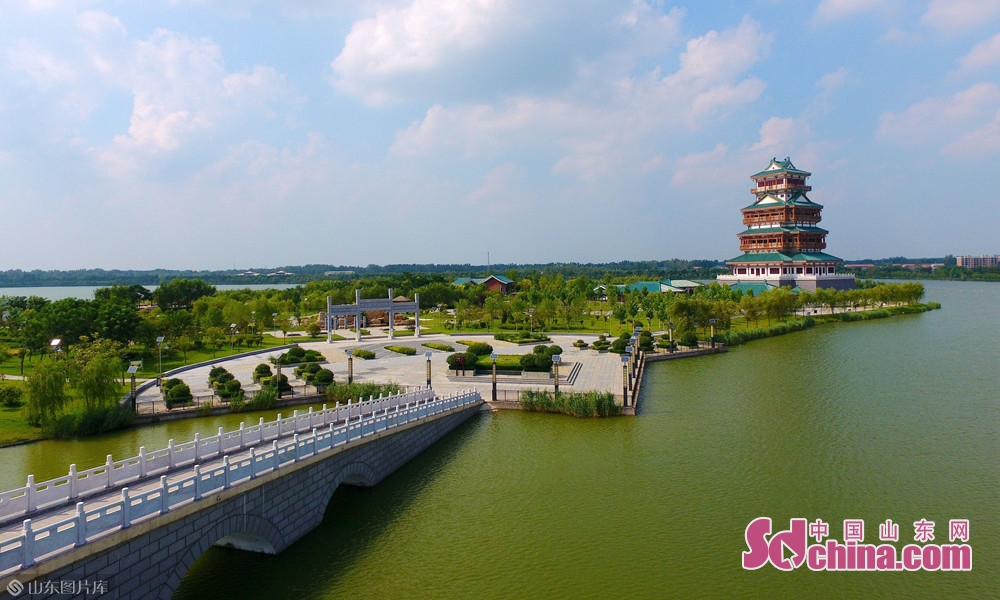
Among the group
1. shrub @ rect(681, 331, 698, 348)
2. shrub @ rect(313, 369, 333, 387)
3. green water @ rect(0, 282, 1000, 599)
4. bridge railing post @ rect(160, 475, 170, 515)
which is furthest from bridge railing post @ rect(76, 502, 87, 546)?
shrub @ rect(681, 331, 698, 348)

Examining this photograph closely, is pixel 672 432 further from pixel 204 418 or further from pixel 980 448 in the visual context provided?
pixel 204 418

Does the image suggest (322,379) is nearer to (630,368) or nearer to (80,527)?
(630,368)

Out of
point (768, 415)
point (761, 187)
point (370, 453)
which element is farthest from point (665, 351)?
point (761, 187)

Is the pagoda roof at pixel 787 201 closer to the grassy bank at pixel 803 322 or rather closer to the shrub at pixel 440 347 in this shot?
the grassy bank at pixel 803 322

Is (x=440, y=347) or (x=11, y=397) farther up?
(x=440, y=347)

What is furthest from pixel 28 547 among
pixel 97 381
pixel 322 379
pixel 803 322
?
pixel 803 322

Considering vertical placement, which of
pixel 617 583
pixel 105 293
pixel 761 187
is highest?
pixel 761 187
